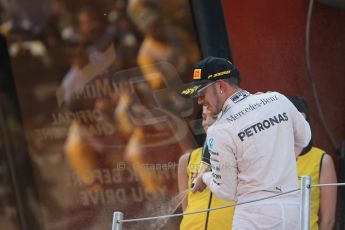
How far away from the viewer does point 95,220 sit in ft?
23.4

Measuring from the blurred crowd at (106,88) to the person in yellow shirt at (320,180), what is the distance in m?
A: 1.66

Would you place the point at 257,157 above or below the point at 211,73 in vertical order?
below

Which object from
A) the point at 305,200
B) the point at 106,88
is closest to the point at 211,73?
the point at 305,200

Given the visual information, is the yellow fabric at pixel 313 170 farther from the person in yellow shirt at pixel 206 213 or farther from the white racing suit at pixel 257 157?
the white racing suit at pixel 257 157

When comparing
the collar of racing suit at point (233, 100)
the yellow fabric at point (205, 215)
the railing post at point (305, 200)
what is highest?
the collar of racing suit at point (233, 100)

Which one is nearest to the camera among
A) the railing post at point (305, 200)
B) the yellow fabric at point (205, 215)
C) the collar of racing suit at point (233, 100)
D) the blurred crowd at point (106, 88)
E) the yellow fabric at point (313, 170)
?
the railing post at point (305, 200)

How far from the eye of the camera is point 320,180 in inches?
200

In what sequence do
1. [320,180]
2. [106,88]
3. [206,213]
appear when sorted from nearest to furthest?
[206,213] < [320,180] < [106,88]

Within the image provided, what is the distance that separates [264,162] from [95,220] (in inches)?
132

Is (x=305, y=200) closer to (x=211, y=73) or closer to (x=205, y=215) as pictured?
(x=211, y=73)

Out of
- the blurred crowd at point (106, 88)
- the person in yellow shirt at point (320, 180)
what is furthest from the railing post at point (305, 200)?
the blurred crowd at point (106, 88)

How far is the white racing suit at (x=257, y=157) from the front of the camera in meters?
4.02

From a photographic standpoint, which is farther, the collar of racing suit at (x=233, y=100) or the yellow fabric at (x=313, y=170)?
the yellow fabric at (x=313, y=170)

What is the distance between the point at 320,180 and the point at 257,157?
3.85ft
